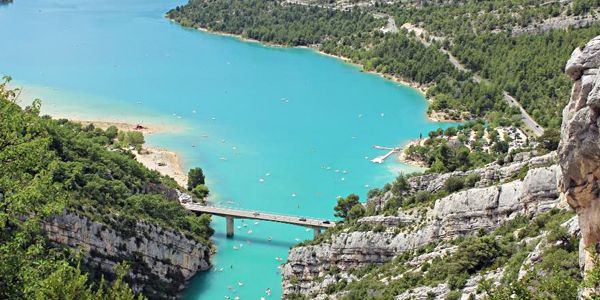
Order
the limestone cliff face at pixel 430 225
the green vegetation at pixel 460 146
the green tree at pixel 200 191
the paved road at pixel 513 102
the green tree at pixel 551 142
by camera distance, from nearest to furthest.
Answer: the limestone cliff face at pixel 430 225, the green tree at pixel 551 142, the green tree at pixel 200 191, the green vegetation at pixel 460 146, the paved road at pixel 513 102

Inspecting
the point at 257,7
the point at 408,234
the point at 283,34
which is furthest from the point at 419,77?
the point at 408,234

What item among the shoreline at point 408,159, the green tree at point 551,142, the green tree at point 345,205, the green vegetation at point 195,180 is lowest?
the green tree at point 345,205

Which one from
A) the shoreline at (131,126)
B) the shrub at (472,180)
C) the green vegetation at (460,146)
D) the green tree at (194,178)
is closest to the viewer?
the shrub at (472,180)

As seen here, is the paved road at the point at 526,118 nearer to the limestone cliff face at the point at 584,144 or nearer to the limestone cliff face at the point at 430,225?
the limestone cliff face at the point at 430,225

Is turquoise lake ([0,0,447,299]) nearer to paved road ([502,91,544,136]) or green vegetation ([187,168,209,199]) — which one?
green vegetation ([187,168,209,199])

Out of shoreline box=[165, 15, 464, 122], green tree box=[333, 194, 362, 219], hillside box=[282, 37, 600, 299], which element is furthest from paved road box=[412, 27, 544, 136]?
hillside box=[282, 37, 600, 299]

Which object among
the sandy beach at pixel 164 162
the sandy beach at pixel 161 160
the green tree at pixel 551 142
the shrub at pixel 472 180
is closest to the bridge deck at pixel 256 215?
the sandy beach at pixel 164 162
